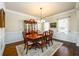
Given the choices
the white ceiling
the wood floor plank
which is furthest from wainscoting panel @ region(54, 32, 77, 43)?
the white ceiling

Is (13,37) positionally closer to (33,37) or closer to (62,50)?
(33,37)

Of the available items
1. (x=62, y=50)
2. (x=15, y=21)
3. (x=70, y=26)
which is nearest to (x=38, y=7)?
(x=15, y=21)

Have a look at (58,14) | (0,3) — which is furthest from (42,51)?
(0,3)

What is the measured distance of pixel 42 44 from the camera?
1.98 metres

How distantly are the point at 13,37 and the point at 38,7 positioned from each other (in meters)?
0.80

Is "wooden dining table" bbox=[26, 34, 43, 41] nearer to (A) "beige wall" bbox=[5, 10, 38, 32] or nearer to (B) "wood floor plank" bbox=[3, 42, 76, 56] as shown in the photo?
(A) "beige wall" bbox=[5, 10, 38, 32]

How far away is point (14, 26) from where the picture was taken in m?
1.83

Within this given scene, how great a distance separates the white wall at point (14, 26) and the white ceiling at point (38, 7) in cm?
10

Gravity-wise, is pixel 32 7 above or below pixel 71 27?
above

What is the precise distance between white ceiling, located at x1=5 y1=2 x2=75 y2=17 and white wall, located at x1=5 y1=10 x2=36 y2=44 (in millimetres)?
100

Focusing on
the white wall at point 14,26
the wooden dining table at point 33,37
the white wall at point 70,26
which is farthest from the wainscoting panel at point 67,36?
the white wall at point 14,26

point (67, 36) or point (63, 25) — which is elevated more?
point (63, 25)

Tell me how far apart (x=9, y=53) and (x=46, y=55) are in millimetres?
758

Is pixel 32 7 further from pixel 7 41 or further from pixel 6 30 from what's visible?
pixel 7 41
